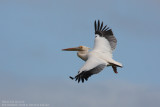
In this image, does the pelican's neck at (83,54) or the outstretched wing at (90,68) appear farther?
the pelican's neck at (83,54)

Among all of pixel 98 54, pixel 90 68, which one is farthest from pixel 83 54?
pixel 90 68

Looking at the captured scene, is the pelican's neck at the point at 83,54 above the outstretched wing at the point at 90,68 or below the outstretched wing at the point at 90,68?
above

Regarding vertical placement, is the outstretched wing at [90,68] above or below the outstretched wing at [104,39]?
below

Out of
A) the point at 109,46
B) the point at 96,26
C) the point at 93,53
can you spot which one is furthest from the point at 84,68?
the point at 96,26

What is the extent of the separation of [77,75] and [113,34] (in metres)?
5.20

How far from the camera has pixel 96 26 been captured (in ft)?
84.6

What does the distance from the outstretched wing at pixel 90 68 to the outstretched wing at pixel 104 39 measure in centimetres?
215

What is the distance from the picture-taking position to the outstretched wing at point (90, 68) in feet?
67.6

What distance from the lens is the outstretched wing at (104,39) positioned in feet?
79.2

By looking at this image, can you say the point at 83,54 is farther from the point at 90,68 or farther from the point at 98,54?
the point at 90,68

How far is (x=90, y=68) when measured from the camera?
21109mm

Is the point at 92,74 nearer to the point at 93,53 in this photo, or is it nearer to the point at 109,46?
the point at 93,53

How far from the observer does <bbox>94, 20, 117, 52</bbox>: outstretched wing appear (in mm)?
24141

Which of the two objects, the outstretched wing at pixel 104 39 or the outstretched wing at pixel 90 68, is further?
the outstretched wing at pixel 104 39
